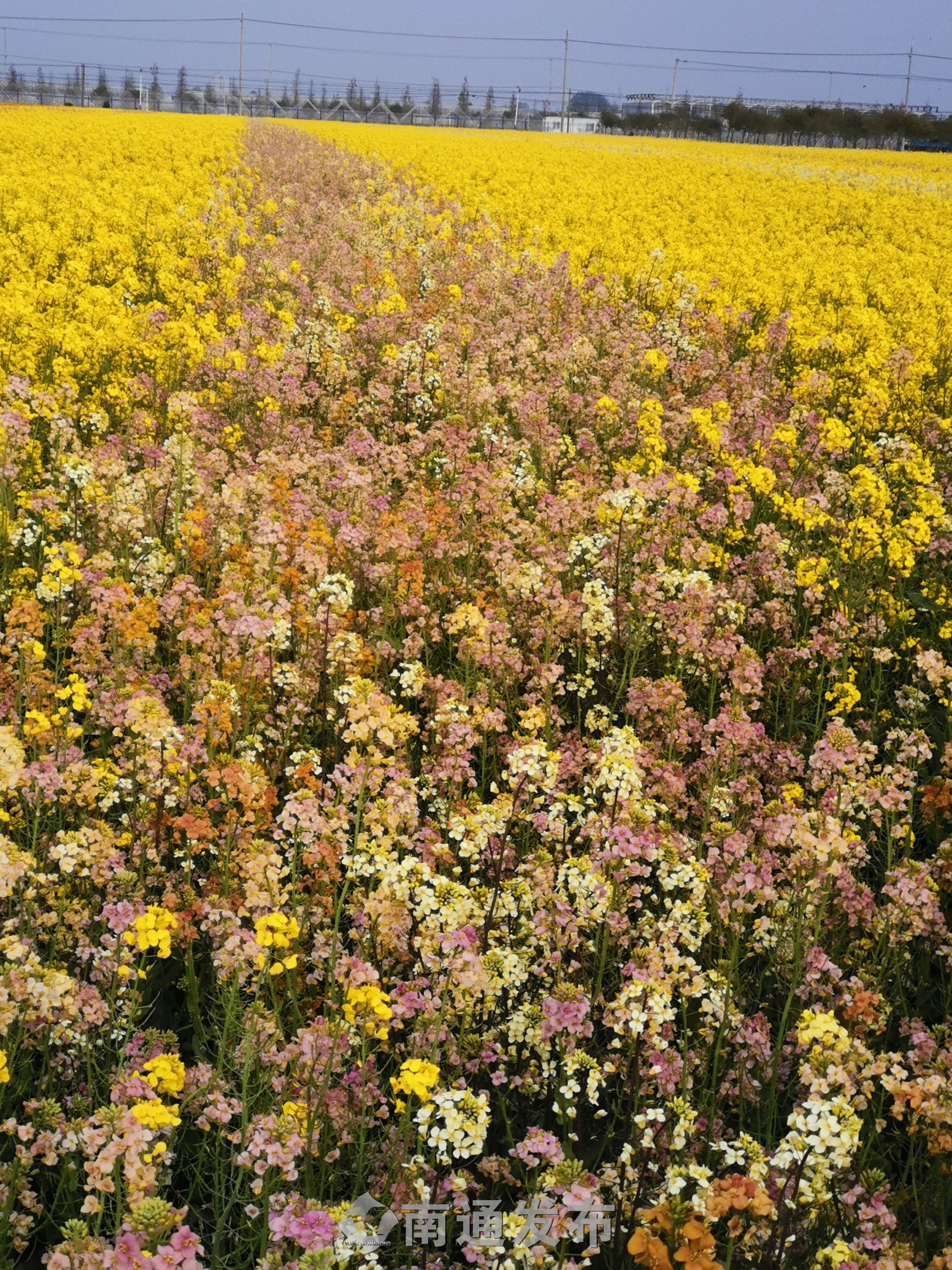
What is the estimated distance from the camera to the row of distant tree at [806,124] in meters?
73.2

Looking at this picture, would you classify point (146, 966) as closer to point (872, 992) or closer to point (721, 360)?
point (872, 992)

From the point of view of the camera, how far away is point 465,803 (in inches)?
165

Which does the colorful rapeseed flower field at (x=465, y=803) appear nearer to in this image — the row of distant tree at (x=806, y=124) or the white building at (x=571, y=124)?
the row of distant tree at (x=806, y=124)

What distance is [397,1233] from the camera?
274cm

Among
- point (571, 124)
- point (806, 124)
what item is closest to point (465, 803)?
point (806, 124)

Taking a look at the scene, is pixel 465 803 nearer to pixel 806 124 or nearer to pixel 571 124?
pixel 806 124

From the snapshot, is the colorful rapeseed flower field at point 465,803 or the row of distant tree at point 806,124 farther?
the row of distant tree at point 806,124

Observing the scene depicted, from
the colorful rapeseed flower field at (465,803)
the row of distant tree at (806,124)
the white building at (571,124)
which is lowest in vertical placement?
the colorful rapeseed flower field at (465,803)

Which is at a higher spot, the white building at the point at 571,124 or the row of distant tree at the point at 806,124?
the white building at the point at 571,124

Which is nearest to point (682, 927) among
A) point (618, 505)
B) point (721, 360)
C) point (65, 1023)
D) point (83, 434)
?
point (65, 1023)

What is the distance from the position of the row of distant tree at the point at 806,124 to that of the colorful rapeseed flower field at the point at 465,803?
76705 millimetres

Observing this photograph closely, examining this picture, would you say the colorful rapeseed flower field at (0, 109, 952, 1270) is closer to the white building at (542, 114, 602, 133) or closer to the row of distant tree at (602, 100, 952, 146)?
the row of distant tree at (602, 100, 952, 146)

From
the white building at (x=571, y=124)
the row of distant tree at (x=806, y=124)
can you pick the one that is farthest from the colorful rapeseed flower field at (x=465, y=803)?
the white building at (x=571, y=124)

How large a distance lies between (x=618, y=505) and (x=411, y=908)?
9.12 ft
